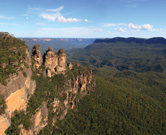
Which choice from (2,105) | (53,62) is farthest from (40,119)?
(53,62)

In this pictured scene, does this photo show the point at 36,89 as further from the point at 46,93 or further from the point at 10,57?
the point at 10,57

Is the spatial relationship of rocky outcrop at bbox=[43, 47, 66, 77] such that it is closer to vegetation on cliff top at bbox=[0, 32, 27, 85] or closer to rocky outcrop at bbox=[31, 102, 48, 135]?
vegetation on cliff top at bbox=[0, 32, 27, 85]

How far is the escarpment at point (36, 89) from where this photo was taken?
29900 millimetres

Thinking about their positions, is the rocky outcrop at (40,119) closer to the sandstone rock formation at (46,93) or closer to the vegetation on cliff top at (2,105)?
the sandstone rock formation at (46,93)

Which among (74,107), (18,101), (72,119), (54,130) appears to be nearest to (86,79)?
(74,107)

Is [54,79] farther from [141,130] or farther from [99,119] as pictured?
[141,130]

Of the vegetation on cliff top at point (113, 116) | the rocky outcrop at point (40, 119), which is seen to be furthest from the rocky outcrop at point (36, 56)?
the vegetation on cliff top at point (113, 116)

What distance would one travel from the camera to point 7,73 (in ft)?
98.6

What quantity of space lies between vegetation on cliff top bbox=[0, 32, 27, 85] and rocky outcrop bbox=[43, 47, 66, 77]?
43.2 feet

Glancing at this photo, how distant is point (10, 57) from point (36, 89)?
15.4 m

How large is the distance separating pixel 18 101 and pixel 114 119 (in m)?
39.2

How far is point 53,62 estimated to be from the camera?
54.8 meters

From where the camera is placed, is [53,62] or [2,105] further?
[53,62]

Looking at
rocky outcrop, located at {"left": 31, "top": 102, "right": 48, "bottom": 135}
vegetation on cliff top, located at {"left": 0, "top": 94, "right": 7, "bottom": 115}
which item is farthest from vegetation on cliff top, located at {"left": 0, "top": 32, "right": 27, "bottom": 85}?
rocky outcrop, located at {"left": 31, "top": 102, "right": 48, "bottom": 135}
